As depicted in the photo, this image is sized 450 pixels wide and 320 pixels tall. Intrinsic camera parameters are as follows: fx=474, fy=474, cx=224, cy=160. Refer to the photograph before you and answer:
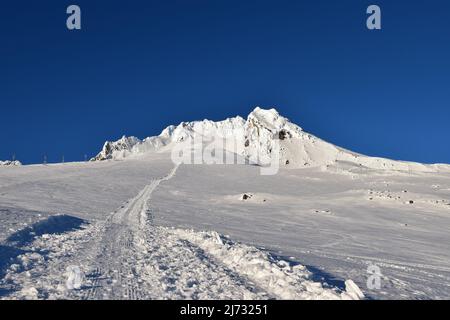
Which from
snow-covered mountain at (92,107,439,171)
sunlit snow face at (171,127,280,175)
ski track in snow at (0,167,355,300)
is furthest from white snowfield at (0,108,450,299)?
snow-covered mountain at (92,107,439,171)

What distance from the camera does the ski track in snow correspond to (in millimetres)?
9742

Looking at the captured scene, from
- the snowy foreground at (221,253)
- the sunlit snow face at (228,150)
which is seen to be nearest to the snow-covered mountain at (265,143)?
the sunlit snow face at (228,150)

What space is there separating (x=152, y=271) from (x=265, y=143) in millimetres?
126762

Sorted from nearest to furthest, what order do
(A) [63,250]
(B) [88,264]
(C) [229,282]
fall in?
(C) [229,282]
(B) [88,264]
(A) [63,250]

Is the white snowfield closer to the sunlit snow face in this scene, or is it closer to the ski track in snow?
the ski track in snow

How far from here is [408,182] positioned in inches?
2879

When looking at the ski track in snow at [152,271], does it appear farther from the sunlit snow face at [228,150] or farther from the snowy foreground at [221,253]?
the sunlit snow face at [228,150]

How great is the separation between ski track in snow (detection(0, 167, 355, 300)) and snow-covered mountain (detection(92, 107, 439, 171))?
90416 mm

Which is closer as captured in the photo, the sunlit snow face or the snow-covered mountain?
the sunlit snow face

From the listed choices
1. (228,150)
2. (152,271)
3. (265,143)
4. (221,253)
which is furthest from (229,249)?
(265,143)

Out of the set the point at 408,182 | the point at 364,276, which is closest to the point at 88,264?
the point at 364,276
